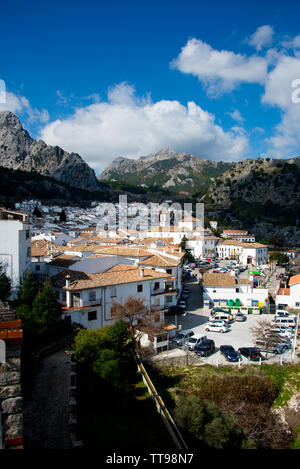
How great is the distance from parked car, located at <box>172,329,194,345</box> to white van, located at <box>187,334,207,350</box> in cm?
51

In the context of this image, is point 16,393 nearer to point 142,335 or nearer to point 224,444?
point 224,444

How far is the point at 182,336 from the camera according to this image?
871 inches

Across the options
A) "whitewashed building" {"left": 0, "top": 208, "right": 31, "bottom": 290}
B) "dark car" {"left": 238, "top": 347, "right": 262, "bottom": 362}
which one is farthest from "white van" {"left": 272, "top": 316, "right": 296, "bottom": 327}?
"whitewashed building" {"left": 0, "top": 208, "right": 31, "bottom": 290}

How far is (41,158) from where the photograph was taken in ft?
477

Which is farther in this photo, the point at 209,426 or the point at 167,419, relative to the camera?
the point at 167,419

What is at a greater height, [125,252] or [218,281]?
[125,252]

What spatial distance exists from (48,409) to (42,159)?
14679 centimetres

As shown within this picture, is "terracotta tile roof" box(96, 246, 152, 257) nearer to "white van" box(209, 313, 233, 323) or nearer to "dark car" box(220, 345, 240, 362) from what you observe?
"white van" box(209, 313, 233, 323)

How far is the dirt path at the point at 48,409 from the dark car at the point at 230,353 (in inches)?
381

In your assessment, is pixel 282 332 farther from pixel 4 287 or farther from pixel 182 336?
pixel 4 287

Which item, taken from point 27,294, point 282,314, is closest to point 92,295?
point 27,294

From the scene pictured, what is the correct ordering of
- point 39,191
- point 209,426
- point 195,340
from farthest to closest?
point 39,191 < point 195,340 < point 209,426

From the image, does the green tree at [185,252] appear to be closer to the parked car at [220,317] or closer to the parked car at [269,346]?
the parked car at [220,317]

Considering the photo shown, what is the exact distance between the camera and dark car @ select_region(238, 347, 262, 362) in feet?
63.4
